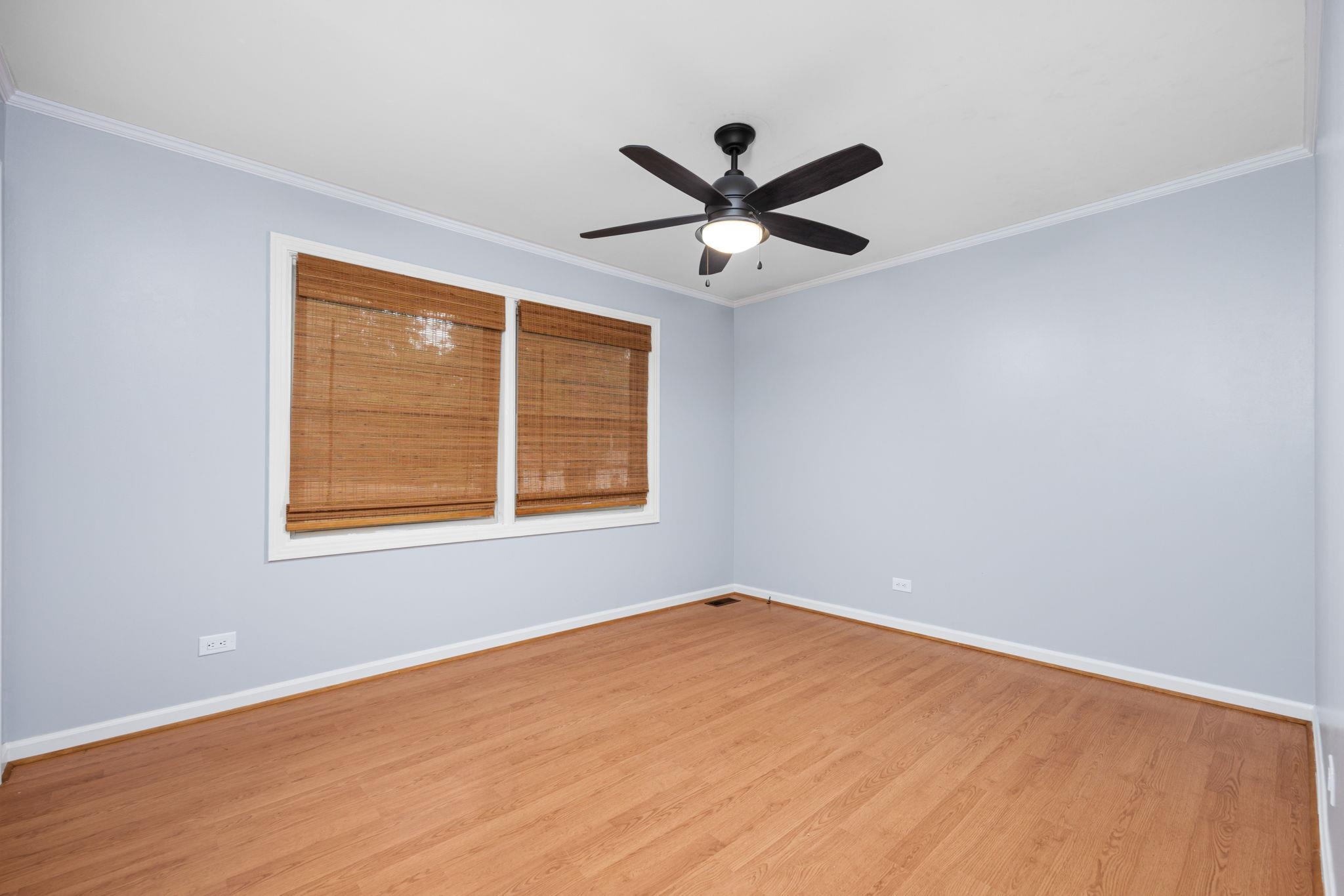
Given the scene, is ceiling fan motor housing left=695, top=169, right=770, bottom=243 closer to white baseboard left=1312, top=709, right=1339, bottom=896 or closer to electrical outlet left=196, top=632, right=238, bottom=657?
white baseboard left=1312, top=709, right=1339, bottom=896

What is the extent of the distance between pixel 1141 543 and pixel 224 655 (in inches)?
196

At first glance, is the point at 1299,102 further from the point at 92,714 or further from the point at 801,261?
the point at 92,714

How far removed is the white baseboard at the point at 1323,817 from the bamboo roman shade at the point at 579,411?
3.87 meters

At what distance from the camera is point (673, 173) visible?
2221 mm

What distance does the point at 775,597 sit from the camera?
17.3 ft

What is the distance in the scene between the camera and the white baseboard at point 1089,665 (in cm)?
291

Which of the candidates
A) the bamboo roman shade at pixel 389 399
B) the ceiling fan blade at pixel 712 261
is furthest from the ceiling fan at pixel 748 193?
the bamboo roman shade at pixel 389 399

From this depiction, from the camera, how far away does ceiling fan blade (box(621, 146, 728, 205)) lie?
6.71ft

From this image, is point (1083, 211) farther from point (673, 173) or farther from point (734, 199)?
point (673, 173)

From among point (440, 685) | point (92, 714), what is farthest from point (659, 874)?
point (92, 714)

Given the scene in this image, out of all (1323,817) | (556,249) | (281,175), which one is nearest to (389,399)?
(281,175)

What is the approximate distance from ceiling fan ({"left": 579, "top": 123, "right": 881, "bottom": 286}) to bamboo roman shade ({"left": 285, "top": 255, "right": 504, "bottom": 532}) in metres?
1.41

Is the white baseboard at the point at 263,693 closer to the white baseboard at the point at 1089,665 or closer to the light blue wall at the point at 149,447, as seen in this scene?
the light blue wall at the point at 149,447

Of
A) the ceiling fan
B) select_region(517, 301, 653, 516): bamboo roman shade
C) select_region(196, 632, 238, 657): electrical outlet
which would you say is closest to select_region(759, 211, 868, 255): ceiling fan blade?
the ceiling fan
